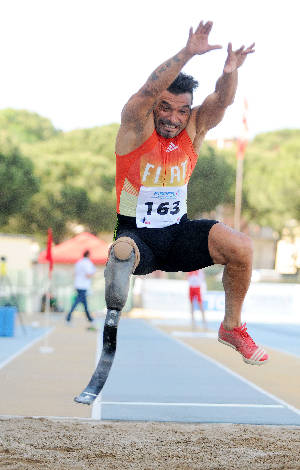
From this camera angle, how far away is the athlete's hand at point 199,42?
14.8ft

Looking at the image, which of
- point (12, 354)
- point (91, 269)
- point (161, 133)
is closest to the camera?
point (161, 133)

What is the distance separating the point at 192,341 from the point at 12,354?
18.1 feet

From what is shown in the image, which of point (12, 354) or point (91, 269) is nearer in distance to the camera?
point (12, 354)

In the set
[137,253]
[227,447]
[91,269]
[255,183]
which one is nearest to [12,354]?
[91,269]

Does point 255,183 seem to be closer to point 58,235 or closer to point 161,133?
point 58,235

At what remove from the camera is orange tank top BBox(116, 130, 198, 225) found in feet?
16.0

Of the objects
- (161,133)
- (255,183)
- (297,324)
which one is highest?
(255,183)

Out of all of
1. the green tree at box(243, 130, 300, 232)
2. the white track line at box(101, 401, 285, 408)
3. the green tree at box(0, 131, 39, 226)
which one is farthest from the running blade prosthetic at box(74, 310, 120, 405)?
the green tree at box(243, 130, 300, 232)

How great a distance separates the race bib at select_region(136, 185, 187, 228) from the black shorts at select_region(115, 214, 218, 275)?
0.13ft

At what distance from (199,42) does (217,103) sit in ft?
2.13

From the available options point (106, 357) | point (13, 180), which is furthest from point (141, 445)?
point (13, 180)

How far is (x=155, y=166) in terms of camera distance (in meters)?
4.91

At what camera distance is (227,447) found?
740 cm

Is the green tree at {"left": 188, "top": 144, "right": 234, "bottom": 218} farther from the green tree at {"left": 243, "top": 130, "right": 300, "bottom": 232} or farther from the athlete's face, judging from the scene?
the athlete's face
